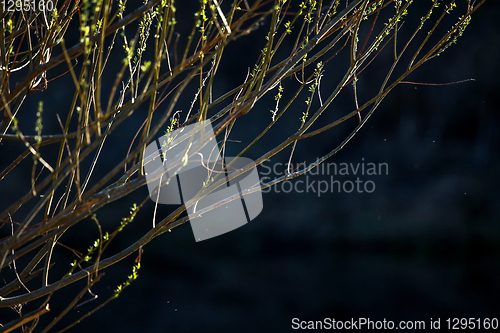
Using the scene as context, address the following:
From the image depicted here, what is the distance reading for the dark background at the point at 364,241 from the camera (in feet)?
Result: 8.36

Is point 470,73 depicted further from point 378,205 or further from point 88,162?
point 88,162

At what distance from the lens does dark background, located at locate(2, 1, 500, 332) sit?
255 centimetres

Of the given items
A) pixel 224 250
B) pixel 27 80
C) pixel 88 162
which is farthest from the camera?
pixel 224 250

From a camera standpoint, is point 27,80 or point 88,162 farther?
point 88,162

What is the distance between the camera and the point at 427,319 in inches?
101

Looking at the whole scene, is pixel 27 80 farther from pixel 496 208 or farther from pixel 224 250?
pixel 496 208

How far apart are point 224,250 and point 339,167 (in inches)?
40.3

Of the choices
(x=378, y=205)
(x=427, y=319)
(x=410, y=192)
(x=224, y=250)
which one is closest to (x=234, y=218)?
(x=224, y=250)

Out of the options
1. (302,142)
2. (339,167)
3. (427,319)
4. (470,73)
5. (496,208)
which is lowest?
(427,319)

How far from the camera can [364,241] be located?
2.62 meters

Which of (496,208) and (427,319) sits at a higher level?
(496,208)

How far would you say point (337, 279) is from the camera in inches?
104

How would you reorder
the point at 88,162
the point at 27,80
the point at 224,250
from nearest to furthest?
the point at 27,80 < the point at 88,162 < the point at 224,250

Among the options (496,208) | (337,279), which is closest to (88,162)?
(337,279)
